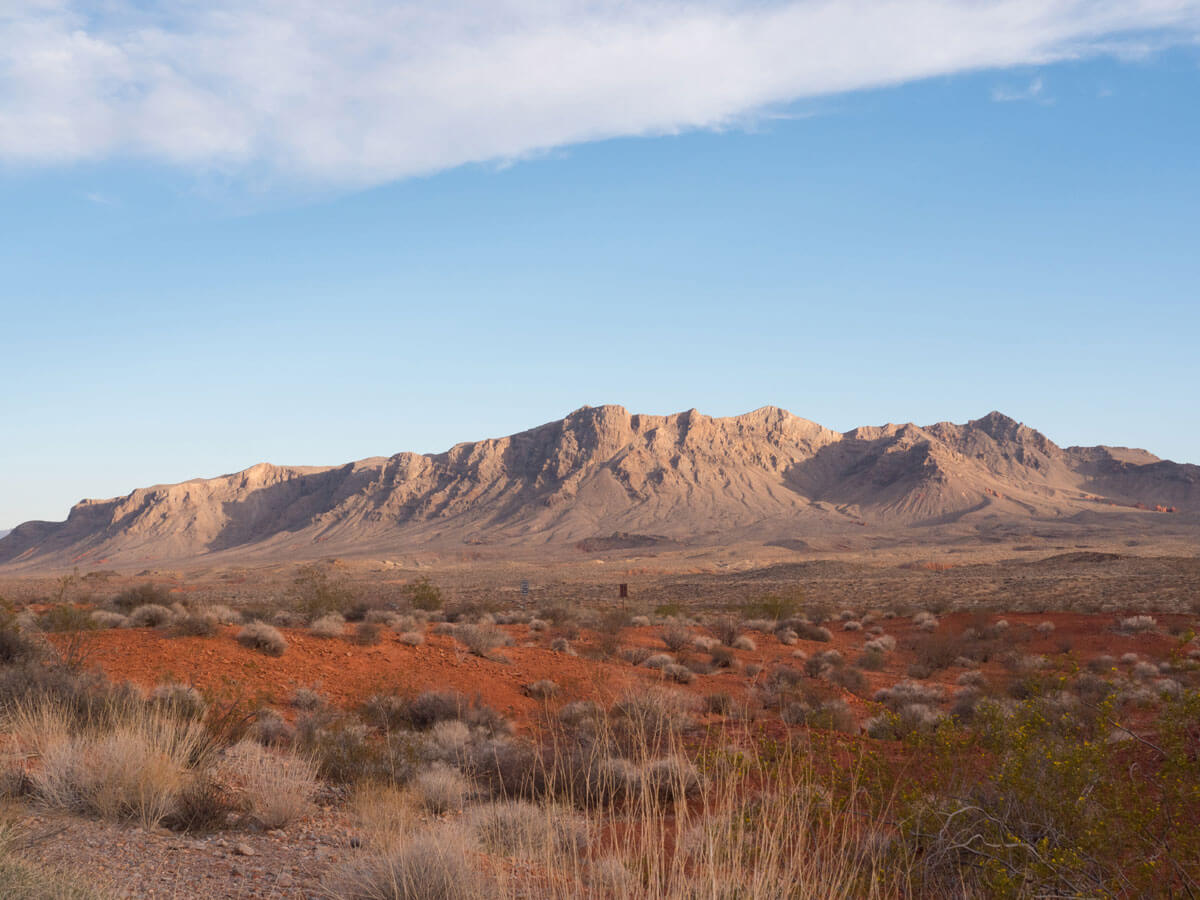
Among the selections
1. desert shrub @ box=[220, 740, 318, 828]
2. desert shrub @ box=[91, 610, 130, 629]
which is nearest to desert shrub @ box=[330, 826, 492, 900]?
desert shrub @ box=[220, 740, 318, 828]

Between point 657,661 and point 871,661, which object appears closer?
point 657,661

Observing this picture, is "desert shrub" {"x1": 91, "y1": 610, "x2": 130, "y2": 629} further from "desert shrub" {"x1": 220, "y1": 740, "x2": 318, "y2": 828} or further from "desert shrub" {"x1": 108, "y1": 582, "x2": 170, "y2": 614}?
"desert shrub" {"x1": 220, "y1": 740, "x2": 318, "y2": 828}

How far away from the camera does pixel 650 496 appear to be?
390ft

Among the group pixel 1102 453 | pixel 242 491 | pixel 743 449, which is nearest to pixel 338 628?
pixel 743 449

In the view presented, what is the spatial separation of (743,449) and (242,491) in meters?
90.6

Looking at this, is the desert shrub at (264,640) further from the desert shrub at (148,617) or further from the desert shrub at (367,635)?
the desert shrub at (148,617)

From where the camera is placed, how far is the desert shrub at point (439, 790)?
6.86 meters

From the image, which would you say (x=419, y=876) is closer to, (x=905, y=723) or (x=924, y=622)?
(x=905, y=723)

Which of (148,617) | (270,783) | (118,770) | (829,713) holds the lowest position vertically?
(829,713)

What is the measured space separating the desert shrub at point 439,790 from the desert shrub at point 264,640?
29.0ft

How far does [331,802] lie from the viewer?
698cm

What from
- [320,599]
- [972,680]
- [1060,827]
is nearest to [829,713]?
[1060,827]

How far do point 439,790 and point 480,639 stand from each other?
417 inches

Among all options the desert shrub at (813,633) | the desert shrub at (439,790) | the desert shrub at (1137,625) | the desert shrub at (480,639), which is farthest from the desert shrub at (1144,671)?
the desert shrub at (439,790)
